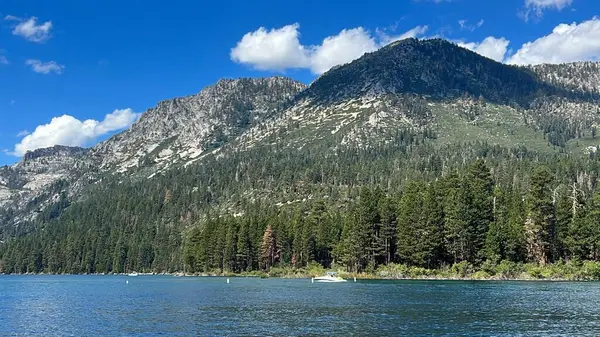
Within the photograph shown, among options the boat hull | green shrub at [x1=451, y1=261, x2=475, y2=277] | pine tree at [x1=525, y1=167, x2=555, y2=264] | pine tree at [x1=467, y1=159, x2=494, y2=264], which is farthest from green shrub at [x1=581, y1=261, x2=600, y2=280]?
the boat hull

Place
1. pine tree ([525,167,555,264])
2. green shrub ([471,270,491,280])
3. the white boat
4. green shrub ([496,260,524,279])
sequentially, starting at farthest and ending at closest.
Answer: the white boat < green shrub ([471,270,491,280]) < green shrub ([496,260,524,279]) < pine tree ([525,167,555,264])

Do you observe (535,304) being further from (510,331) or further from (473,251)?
(473,251)

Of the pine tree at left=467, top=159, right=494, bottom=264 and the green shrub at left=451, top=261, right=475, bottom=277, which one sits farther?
the pine tree at left=467, top=159, right=494, bottom=264

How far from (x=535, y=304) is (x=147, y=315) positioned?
154 ft

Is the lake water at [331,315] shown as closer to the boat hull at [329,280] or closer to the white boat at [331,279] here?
the boat hull at [329,280]

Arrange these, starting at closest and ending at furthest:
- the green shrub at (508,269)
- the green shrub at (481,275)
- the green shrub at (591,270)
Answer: the green shrub at (591,270) < the green shrub at (508,269) < the green shrub at (481,275)

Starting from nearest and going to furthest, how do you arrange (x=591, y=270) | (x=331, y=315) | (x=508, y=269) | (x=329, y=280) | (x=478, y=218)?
(x=331, y=315)
(x=591, y=270)
(x=508, y=269)
(x=478, y=218)
(x=329, y=280)

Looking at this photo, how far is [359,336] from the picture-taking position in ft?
159

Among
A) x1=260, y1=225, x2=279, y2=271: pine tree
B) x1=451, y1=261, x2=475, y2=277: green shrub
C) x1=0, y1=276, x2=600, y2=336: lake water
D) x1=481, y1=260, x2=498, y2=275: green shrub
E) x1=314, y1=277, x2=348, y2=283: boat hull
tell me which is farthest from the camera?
x1=260, y1=225, x2=279, y2=271: pine tree

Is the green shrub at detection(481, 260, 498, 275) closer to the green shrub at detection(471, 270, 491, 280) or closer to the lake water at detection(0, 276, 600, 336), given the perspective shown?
the green shrub at detection(471, 270, 491, 280)

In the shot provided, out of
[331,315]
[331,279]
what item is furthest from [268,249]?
[331,315]

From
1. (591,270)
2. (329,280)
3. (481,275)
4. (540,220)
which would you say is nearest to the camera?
(591,270)

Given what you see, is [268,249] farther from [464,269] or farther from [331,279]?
[464,269]

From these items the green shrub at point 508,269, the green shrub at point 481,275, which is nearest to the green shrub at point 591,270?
the green shrub at point 508,269
